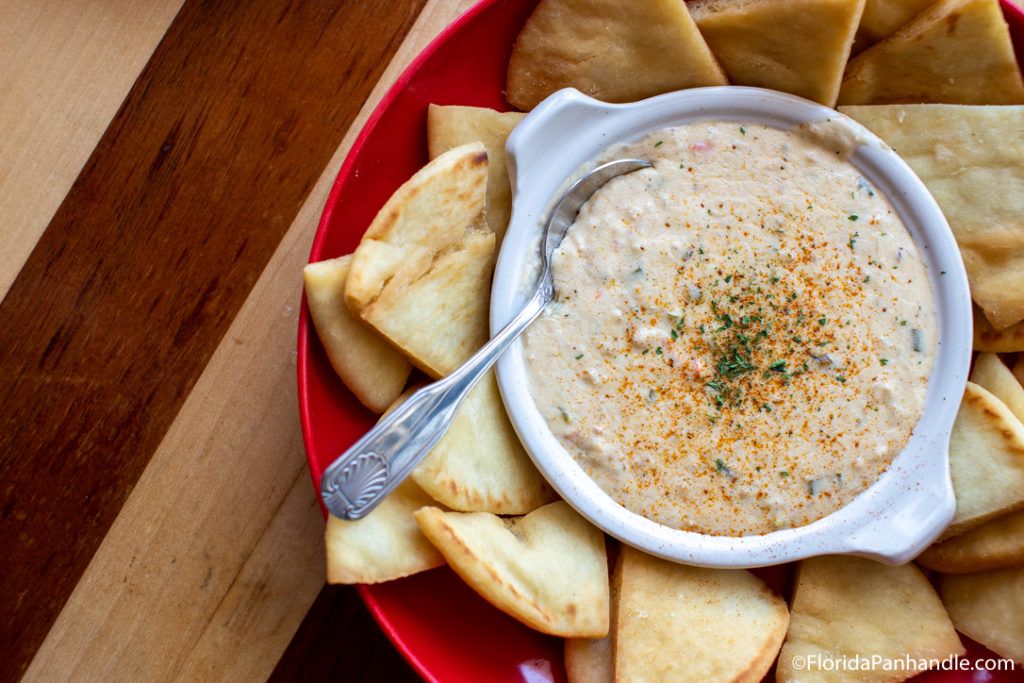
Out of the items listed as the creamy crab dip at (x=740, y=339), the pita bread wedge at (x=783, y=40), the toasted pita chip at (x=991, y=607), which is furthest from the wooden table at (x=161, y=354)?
the toasted pita chip at (x=991, y=607)

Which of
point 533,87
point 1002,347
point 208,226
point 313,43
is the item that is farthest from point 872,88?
point 208,226

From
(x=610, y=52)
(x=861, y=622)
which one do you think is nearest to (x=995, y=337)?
(x=861, y=622)

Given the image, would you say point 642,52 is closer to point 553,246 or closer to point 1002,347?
point 553,246

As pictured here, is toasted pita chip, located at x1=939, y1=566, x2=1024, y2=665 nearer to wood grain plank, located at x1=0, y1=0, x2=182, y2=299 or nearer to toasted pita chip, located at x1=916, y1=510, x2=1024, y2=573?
toasted pita chip, located at x1=916, y1=510, x2=1024, y2=573

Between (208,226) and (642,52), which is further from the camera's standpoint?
(208,226)

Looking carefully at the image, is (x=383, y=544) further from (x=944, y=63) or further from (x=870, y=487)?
(x=944, y=63)

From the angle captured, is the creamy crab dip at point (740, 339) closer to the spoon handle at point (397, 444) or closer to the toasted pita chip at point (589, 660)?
the spoon handle at point (397, 444)
